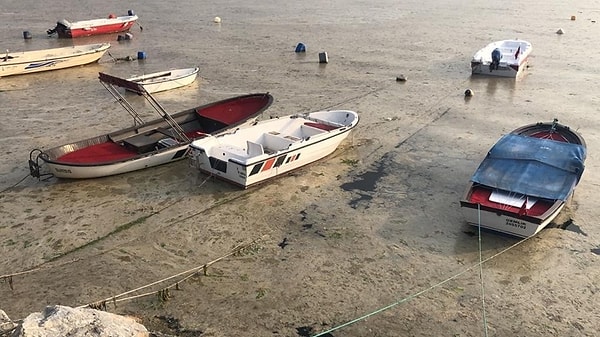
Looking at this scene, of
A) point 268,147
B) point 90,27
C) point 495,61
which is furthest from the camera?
point 90,27

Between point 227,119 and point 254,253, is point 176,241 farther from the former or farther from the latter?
point 227,119

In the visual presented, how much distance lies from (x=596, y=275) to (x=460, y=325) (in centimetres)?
277

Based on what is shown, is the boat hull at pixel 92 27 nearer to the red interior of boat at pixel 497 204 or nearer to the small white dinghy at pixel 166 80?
the small white dinghy at pixel 166 80

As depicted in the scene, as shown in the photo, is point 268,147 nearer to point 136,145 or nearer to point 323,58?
point 136,145

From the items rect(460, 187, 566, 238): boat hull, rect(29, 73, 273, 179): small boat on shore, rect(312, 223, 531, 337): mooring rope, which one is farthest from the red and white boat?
rect(312, 223, 531, 337): mooring rope

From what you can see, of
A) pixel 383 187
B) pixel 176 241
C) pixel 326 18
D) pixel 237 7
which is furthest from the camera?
pixel 237 7

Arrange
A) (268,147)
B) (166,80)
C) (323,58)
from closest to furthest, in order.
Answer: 1. (268,147)
2. (166,80)
3. (323,58)

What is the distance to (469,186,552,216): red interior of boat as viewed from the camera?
360 inches

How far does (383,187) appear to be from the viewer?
11359mm

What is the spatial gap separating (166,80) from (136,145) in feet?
22.6

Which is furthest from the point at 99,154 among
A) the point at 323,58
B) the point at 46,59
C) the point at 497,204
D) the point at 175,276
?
the point at 323,58

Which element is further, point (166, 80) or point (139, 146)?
point (166, 80)

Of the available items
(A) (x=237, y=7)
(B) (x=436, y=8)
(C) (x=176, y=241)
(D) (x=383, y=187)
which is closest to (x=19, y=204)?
(C) (x=176, y=241)

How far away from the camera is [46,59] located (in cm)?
2102
